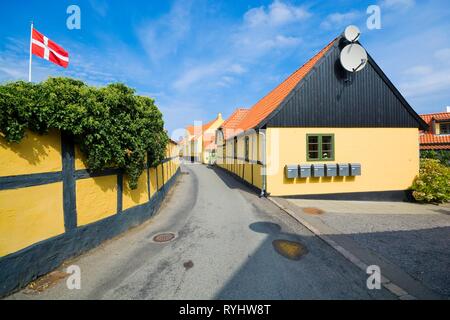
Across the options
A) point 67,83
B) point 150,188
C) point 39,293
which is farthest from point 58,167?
point 150,188

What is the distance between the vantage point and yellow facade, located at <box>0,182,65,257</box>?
3.59 m

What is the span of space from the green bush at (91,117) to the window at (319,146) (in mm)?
7045

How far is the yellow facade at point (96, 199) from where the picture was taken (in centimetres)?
501

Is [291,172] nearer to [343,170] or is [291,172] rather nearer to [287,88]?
[343,170]

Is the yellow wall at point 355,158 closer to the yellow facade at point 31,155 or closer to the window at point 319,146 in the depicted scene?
the window at point 319,146

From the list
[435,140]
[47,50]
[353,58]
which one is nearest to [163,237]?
[47,50]

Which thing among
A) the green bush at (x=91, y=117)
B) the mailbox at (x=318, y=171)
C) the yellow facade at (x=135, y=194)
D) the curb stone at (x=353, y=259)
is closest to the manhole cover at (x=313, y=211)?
the curb stone at (x=353, y=259)

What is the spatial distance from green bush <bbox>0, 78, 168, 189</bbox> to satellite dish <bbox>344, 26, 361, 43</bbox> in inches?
379

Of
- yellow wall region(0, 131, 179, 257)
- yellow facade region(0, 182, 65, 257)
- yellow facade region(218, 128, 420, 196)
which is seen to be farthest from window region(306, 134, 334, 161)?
yellow facade region(0, 182, 65, 257)

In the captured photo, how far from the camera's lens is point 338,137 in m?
10.5

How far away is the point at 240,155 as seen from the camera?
1539 centimetres

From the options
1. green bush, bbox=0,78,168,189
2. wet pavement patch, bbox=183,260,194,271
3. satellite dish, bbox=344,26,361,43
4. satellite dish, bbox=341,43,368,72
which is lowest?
wet pavement patch, bbox=183,260,194,271

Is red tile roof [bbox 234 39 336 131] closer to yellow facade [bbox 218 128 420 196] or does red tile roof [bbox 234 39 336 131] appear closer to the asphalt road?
yellow facade [bbox 218 128 420 196]
